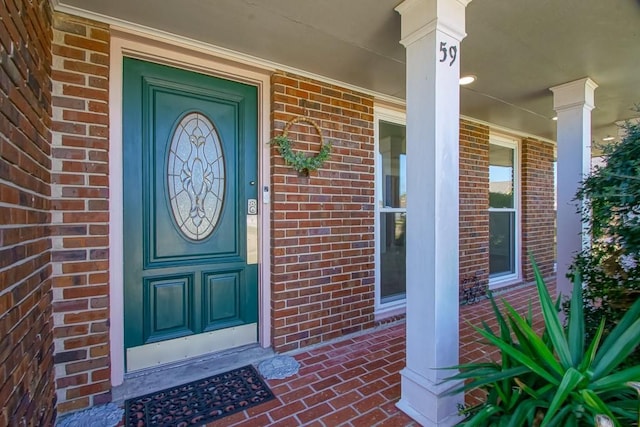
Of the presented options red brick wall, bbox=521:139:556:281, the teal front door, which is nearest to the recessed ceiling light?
the teal front door

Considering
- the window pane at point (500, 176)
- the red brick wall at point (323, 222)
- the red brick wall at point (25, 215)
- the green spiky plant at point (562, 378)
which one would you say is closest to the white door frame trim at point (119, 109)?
the red brick wall at point (25, 215)

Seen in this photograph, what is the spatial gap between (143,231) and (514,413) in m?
2.32

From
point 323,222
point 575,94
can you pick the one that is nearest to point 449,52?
point 323,222

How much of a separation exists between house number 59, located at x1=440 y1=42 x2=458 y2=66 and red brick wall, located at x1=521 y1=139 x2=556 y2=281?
401 centimetres

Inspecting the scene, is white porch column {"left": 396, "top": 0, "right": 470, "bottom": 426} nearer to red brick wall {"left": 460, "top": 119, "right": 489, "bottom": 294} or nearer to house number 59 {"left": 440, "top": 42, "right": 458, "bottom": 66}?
house number 59 {"left": 440, "top": 42, "right": 458, "bottom": 66}

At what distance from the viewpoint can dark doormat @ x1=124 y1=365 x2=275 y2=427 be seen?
1743 millimetres

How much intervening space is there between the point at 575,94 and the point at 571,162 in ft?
2.13

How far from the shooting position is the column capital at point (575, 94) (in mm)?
2848

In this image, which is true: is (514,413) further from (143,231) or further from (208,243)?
(143,231)

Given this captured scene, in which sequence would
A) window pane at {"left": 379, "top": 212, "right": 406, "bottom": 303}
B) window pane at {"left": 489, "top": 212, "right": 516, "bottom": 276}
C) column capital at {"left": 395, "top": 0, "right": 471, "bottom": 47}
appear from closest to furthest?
column capital at {"left": 395, "top": 0, "right": 471, "bottom": 47}, window pane at {"left": 379, "top": 212, "right": 406, "bottom": 303}, window pane at {"left": 489, "top": 212, "right": 516, "bottom": 276}

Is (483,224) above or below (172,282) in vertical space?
above

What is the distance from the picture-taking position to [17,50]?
47.6 inches

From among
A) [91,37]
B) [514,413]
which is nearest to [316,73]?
[91,37]

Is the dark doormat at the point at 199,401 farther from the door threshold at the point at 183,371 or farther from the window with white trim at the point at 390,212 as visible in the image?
the window with white trim at the point at 390,212
